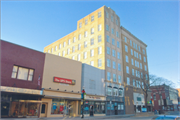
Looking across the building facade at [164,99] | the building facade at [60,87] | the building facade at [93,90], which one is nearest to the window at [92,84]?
the building facade at [93,90]

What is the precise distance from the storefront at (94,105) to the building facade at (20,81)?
11.1 meters

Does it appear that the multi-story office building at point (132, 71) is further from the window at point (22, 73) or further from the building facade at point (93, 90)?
the window at point (22, 73)

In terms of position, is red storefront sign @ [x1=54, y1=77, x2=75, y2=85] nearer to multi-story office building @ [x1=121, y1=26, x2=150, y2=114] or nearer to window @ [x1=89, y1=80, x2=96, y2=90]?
window @ [x1=89, y1=80, x2=96, y2=90]

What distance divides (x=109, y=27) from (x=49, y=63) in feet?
76.5

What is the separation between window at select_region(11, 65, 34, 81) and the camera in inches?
862

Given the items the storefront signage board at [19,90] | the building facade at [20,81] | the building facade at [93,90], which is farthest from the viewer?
the building facade at [93,90]

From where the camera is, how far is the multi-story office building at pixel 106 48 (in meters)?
39.2

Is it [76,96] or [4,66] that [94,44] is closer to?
[76,96]

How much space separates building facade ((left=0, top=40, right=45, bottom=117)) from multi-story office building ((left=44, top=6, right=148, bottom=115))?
18587 mm

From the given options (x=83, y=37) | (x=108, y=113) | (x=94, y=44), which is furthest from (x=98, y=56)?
(x=108, y=113)

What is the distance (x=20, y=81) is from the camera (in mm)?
22078

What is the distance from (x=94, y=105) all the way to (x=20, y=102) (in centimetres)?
1654

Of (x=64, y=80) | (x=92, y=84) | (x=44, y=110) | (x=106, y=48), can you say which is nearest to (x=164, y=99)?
(x=106, y=48)

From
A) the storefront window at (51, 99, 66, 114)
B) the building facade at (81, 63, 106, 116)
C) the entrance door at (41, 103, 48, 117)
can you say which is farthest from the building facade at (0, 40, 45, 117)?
the building facade at (81, 63, 106, 116)
